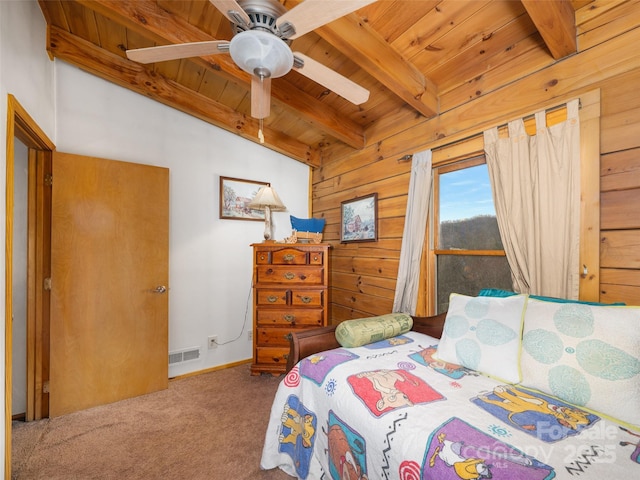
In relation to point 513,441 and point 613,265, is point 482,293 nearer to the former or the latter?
point 613,265


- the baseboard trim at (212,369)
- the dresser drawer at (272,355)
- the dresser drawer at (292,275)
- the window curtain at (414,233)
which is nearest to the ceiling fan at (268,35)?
the window curtain at (414,233)

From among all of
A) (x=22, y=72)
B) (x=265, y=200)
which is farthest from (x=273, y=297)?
(x=22, y=72)

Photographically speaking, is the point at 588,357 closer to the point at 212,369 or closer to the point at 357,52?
the point at 357,52

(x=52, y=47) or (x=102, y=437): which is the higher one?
(x=52, y=47)

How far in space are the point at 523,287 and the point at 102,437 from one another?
276 cm

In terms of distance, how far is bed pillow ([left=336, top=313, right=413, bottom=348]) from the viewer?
5.40 ft

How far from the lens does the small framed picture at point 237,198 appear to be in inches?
116

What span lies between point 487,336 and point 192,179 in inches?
109

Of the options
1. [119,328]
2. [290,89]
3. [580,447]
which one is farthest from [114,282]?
[580,447]

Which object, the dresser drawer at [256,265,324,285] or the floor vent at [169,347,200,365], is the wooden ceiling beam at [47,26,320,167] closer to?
the dresser drawer at [256,265,324,285]

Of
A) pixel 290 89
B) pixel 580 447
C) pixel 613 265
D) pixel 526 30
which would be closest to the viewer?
pixel 580 447

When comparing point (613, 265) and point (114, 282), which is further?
point (114, 282)

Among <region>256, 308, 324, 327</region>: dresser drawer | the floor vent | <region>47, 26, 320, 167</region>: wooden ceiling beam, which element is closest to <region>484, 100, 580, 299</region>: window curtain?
<region>256, 308, 324, 327</region>: dresser drawer

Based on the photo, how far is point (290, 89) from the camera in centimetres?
222
